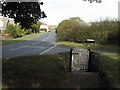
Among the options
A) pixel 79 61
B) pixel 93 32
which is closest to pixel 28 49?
pixel 79 61

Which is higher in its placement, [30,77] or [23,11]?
[23,11]

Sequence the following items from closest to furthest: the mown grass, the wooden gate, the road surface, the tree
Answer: the mown grass → the tree → the wooden gate → the road surface

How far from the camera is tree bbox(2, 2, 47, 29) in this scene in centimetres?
633

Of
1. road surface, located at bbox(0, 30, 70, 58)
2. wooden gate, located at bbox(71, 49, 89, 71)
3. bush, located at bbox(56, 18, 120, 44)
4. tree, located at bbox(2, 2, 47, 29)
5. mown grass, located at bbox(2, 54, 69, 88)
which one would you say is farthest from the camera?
bush, located at bbox(56, 18, 120, 44)

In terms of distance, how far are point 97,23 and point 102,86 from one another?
55.4 feet

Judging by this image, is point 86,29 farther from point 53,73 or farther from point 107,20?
point 53,73

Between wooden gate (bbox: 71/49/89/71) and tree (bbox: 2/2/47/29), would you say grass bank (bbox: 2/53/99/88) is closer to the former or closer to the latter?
wooden gate (bbox: 71/49/89/71)

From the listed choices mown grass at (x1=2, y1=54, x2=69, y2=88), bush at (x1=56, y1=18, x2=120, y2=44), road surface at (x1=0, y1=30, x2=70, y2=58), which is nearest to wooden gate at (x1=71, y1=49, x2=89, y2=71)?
mown grass at (x1=2, y1=54, x2=69, y2=88)

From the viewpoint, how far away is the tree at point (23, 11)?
20.8 ft

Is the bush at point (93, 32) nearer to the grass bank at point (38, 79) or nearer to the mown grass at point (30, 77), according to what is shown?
the grass bank at point (38, 79)

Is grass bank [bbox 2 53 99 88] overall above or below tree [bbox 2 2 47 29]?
below

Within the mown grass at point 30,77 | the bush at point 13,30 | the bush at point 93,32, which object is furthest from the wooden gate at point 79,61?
the bush at point 13,30

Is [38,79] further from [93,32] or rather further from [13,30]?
[13,30]

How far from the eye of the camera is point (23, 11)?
638 centimetres
